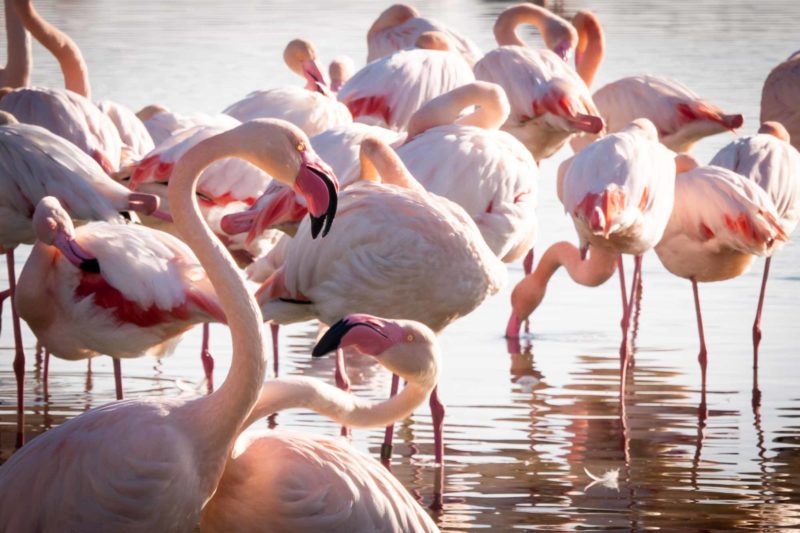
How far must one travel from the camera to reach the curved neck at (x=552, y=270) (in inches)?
290

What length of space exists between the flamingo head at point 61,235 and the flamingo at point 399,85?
3333 mm

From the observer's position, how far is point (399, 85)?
8.66 meters

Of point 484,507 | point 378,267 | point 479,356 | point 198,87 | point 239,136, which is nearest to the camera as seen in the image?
point 239,136

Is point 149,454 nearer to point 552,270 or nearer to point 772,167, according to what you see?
point 552,270

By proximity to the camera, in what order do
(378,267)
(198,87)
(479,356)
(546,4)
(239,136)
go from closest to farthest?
(239,136)
(378,267)
(479,356)
(198,87)
(546,4)

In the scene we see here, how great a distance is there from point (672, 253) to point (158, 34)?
643 inches

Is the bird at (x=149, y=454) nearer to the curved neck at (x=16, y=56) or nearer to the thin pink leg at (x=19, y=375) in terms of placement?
the thin pink leg at (x=19, y=375)

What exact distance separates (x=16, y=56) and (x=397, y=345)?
20.9 feet

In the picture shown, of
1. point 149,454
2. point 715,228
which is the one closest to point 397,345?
point 149,454

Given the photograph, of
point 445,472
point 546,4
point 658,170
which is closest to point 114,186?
point 445,472

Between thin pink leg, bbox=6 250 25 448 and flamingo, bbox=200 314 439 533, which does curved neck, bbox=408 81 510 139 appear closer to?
thin pink leg, bbox=6 250 25 448

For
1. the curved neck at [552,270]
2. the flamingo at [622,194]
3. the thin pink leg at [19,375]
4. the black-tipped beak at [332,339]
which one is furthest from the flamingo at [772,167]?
the black-tipped beak at [332,339]

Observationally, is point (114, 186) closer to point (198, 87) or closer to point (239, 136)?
point (239, 136)

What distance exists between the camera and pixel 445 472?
5598 mm
